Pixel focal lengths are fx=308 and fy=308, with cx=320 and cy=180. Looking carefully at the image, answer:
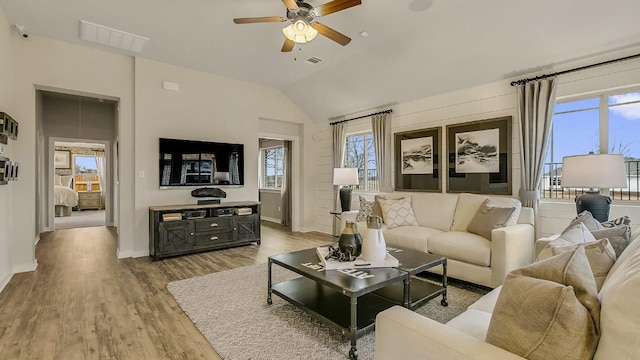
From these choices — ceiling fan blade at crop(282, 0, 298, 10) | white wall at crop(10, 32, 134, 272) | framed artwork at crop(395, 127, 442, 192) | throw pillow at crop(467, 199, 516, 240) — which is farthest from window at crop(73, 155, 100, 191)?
throw pillow at crop(467, 199, 516, 240)

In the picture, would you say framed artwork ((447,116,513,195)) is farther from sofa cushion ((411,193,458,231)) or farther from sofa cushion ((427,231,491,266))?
sofa cushion ((427,231,491,266))

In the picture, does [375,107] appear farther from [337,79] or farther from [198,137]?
[198,137]

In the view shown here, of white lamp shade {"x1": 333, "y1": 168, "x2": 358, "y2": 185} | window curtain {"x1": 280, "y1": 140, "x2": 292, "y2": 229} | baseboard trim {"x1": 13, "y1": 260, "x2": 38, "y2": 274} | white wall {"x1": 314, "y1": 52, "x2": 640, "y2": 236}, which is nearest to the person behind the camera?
white wall {"x1": 314, "y1": 52, "x2": 640, "y2": 236}

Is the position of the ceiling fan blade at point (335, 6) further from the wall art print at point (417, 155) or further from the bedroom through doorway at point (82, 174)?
the bedroom through doorway at point (82, 174)

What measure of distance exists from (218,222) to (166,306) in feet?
7.02

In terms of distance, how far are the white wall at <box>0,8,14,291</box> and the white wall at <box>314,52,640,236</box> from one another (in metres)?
4.93

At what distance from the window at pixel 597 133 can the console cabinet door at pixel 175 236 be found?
4.85 m

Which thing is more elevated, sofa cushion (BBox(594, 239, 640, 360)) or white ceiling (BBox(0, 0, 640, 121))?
white ceiling (BBox(0, 0, 640, 121))

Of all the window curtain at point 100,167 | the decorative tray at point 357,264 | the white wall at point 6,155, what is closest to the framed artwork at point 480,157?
the decorative tray at point 357,264

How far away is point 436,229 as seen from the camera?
13.1ft

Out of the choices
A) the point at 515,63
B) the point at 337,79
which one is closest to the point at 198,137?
the point at 337,79

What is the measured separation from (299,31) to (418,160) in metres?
2.87

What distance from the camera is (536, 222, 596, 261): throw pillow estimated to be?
170cm

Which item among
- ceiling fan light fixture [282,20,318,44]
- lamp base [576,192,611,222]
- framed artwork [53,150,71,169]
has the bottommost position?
lamp base [576,192,611,222]
